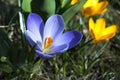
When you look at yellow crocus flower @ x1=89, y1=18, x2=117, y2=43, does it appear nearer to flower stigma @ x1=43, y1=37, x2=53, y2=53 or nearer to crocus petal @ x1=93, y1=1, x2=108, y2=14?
crocus petal @ x1=93, y1=1, x2=108, y2=14

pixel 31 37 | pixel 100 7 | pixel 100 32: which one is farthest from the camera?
pixel 100 7

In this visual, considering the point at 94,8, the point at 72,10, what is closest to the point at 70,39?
the point at 72,10

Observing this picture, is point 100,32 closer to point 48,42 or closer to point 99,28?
point 99,28

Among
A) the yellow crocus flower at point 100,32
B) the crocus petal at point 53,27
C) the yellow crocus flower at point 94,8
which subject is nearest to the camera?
the crocus petal at point 53,27

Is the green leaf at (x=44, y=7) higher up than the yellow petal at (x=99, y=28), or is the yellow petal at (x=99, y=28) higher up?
the green leaf at (x=44, y=7)

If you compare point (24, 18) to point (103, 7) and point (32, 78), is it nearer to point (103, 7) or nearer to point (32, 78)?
point (32, 78)

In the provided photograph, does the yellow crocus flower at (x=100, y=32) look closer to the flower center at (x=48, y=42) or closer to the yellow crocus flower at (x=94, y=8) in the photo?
the yellow crocus flower at (x=94, y=8)

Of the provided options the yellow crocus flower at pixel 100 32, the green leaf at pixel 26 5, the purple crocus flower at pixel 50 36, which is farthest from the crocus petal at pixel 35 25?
the yellow crocus flower at pixel 100 32
